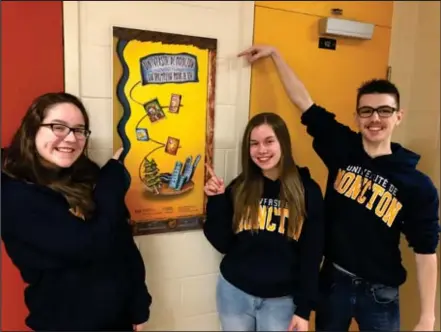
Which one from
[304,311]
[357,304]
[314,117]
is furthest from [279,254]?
[314,117]

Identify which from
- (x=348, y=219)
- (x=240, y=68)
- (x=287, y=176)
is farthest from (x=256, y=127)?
(x=348, y=219)

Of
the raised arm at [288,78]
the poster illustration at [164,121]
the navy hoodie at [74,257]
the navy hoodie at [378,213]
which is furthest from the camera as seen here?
the raised arm at [288,78]

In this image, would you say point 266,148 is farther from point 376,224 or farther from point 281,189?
point 376,224

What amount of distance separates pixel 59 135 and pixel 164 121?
1.64 feet

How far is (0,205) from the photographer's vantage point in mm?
1146

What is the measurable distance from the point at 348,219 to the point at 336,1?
105 cm

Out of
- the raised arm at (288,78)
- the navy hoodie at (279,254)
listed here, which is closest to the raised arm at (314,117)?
the raised arm at (288,78)

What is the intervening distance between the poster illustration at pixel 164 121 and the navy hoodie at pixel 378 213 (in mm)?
581

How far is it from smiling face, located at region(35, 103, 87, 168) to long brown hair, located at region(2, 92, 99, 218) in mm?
16

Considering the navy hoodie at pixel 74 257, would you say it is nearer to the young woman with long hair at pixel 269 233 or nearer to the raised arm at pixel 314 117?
the young woman with long hair at pixel 269 233

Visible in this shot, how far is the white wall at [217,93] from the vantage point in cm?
146

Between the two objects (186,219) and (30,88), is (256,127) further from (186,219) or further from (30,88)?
(30,88)

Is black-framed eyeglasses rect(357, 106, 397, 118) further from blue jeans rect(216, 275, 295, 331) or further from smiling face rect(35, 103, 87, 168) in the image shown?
smiling face rect(35, 103, 87, 168)

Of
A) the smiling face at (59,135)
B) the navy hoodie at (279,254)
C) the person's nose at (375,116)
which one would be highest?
the person's nose at (375,116)
